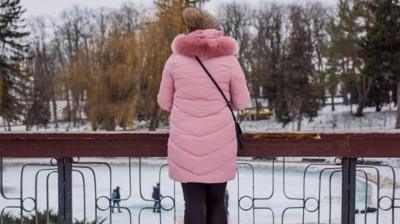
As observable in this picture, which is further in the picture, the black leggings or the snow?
the snow

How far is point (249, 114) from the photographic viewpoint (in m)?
45.3

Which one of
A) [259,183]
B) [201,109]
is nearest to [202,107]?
[201,109]

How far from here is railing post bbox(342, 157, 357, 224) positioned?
3363 mm

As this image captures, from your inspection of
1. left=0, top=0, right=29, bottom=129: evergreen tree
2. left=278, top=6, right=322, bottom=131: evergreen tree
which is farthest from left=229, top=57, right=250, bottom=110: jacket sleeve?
left=0, top=0, right=29, bottom=129: evergreen tree

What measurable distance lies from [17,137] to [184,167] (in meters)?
1.08

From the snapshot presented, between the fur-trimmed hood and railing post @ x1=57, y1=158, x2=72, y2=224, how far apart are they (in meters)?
1.01

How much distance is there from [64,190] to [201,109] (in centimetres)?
108

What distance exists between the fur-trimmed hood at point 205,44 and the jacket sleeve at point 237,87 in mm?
89

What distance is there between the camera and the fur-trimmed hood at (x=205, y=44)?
→ 2938mm

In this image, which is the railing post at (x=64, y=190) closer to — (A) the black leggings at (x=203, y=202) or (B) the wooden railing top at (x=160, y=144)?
(B) the wooden railing top at (x=160, y=144)

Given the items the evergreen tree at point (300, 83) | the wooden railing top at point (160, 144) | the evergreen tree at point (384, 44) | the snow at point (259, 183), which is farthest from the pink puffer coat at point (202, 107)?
the evergreen tree at point (300, 83)

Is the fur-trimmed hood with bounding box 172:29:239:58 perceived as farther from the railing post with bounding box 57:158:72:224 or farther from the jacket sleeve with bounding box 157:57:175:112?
the railing post with bounding box 57:158:72:224

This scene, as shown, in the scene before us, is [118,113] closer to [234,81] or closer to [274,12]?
[274,12]

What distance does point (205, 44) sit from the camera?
2.93m
